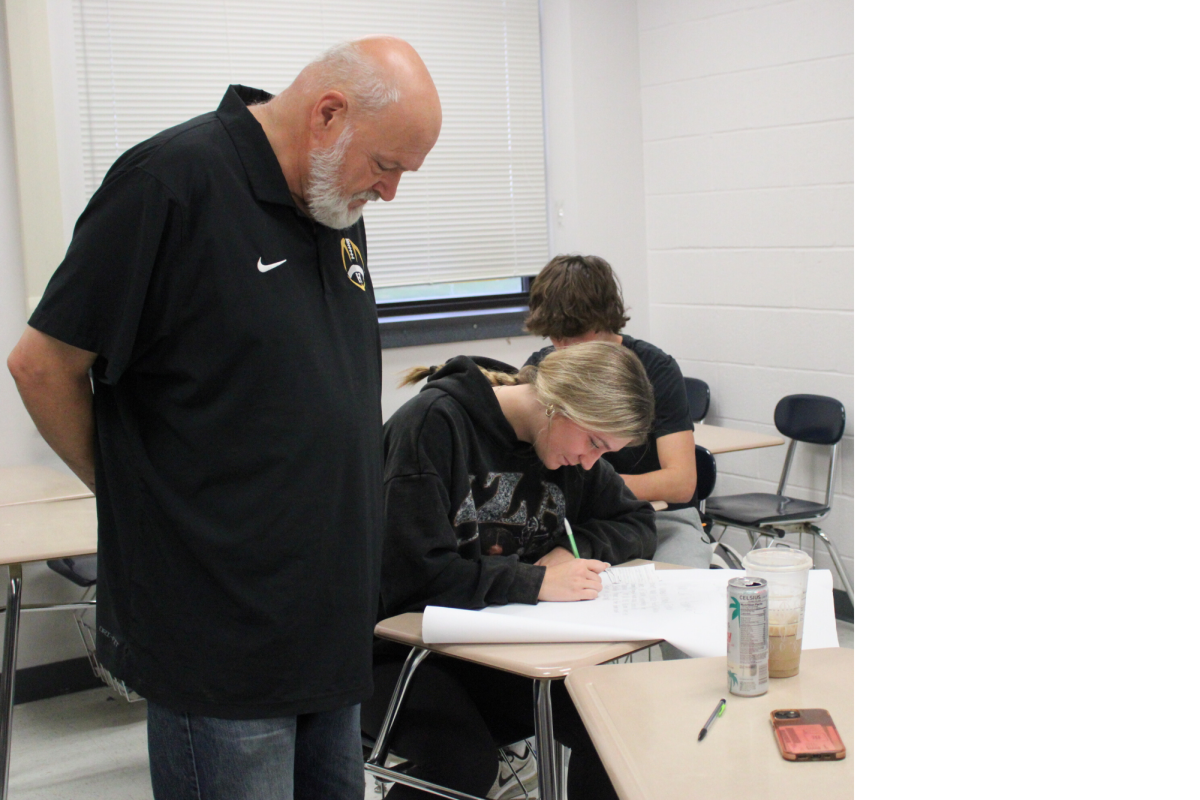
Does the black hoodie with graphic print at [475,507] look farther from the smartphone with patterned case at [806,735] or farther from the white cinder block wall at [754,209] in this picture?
the white cinder block wall at [754,209]

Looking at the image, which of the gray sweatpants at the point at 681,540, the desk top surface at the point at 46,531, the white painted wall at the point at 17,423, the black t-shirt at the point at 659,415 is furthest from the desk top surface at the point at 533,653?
the white painted wall at the point at 17,423

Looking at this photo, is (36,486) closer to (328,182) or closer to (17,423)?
(17,423)

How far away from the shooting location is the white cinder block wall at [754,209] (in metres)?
3.56

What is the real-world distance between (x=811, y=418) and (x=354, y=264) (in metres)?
2.47

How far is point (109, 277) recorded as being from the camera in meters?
1.10

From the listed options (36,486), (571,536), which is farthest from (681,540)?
(36,486)

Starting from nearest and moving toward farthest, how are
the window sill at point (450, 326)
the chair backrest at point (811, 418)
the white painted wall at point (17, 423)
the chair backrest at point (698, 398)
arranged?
the white painted wall at point (17, 423)
the chair backrest at point (811, 418)
the window sill at point (450, 326)
the chair backrest at point (698, 398)

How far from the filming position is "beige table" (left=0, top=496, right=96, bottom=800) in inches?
82.9

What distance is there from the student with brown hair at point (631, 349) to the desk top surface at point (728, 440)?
456 millimetres

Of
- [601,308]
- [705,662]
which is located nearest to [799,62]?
[601,308]

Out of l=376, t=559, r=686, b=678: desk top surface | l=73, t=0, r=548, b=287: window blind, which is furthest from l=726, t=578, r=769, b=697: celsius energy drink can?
l=73, t=0, r=548, b=287: window blind
